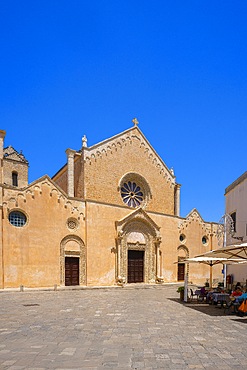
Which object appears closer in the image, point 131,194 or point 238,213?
point 238,213

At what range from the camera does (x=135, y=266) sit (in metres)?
26.6

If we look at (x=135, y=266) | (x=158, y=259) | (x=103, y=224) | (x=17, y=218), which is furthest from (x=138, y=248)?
(x=17, y=218)

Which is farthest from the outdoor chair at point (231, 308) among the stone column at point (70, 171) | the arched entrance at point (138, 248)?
the stone column at point (70, 171)

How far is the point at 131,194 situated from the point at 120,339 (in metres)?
20.7

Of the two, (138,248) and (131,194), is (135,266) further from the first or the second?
(131,194)

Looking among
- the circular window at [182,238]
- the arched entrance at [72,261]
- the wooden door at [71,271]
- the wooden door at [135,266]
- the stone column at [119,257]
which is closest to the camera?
the arched entrance at [72,261]

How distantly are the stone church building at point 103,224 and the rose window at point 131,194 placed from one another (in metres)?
0.09

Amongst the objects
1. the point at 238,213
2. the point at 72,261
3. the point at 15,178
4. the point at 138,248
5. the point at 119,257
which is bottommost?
the point at 72,261

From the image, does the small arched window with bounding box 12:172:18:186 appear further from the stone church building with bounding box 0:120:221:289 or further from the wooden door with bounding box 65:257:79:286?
the wooden door with bounding box 65:257:79:286

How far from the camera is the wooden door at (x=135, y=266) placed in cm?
2620

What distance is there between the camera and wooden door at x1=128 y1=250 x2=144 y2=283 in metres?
26.2

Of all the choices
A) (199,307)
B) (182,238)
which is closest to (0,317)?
(199,307)

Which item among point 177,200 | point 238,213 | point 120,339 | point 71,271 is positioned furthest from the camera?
point 177,200

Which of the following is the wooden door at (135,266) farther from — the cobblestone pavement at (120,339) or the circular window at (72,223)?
the cobblestone pavement at (120,339)
